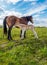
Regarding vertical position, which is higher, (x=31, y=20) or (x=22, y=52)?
(x=31, y=20)

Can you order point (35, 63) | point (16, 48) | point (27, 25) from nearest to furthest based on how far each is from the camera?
point (35, 63) < point (16, 48) < point (27, 25)

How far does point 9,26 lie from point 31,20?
1.09 meters

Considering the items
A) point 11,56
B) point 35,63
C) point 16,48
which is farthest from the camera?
point 16,48

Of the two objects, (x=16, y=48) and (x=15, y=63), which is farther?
(x=16, y=48)

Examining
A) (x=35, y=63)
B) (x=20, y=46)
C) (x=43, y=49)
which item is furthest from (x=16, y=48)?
(x=35, y=63)

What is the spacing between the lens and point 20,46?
386 inches

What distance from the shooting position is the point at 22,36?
12.3m

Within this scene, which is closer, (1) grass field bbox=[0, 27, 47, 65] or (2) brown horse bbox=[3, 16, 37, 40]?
(1) grass field bbox=[0, 27, 47, 65]

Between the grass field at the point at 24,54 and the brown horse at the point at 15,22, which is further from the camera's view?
the brown horse at the point at 15,22

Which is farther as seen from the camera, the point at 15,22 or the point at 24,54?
the point at 15,22

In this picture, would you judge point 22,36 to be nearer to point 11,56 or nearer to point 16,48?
point 16,48

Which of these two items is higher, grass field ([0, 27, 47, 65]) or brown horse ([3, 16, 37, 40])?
brown horse ([3, 16, 37, 40])

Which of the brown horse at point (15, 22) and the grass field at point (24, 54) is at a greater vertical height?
the brown horse at point (15, 22)

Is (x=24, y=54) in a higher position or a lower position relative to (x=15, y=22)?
lower
